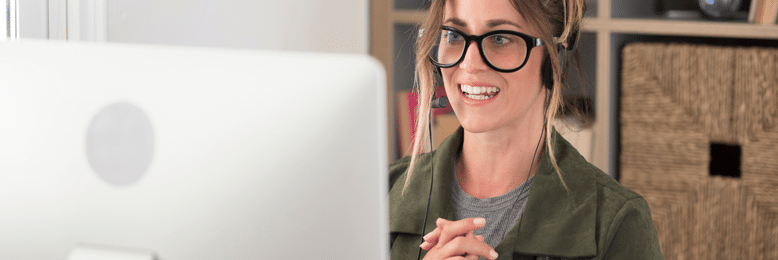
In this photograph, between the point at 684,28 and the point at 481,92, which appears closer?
the point at 481,92

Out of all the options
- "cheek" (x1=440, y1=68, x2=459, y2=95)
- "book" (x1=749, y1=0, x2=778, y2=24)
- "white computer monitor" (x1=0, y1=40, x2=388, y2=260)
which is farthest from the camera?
"book" (x1=749, y1=0, x2=778, y2=24)

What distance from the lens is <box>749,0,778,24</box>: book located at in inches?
68.7

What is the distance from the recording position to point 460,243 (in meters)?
0.95

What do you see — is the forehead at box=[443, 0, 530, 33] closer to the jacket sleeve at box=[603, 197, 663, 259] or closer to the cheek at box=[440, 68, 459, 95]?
the cheek at box=[440, 68, 459, 95]

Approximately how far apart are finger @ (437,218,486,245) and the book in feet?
4.28

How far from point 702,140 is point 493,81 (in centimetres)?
104

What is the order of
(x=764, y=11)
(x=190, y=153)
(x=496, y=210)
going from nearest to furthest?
1. (x=190, y=153)
2. (x=496, y=210)
3. (x=764, y=11)

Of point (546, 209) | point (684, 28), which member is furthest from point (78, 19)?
point (684, 28)

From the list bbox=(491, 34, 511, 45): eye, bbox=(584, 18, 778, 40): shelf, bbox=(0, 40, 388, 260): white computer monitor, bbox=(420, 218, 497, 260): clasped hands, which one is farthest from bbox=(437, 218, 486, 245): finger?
bbox=(584, 18, 778, 40): shelf

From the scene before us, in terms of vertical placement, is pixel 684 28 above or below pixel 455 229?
above

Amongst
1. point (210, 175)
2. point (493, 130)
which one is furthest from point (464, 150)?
point (210, 175)

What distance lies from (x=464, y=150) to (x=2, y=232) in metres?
0.78

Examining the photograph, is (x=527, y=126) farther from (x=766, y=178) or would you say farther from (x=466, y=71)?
(x=766, y=178)

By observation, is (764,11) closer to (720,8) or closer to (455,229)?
(720,8)
